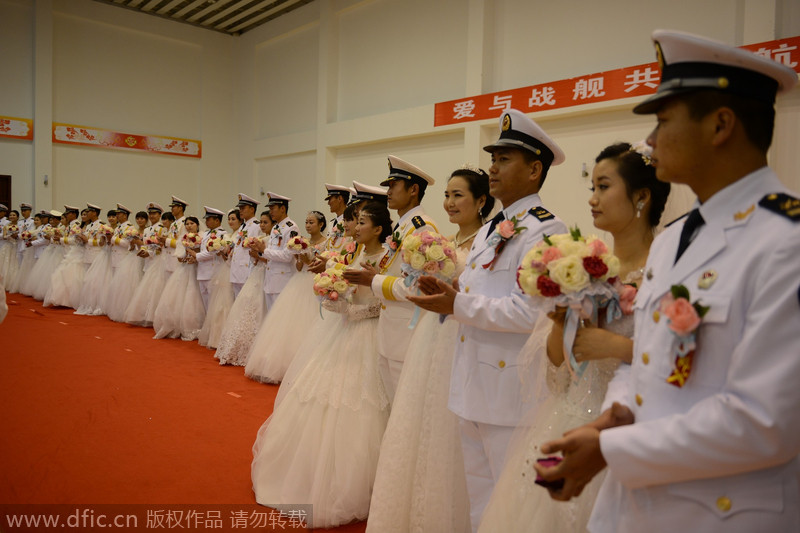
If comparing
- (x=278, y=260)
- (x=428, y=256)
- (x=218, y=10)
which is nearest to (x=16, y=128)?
(x=218, y=10)

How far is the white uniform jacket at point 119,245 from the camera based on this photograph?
9680 millimetres

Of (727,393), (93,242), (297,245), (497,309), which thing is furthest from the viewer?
(93,242)

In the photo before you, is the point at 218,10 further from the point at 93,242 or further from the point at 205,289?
the point at 205,289

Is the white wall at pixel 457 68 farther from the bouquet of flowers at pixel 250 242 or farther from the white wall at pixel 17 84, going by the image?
the white wall at pixel 17 84

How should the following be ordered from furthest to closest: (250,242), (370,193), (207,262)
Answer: (207,262)
(250,242)
(370,193)

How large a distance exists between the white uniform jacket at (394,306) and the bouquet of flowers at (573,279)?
137 centimetres

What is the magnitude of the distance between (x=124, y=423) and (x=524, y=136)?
11.8ft

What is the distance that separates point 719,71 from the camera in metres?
1.16

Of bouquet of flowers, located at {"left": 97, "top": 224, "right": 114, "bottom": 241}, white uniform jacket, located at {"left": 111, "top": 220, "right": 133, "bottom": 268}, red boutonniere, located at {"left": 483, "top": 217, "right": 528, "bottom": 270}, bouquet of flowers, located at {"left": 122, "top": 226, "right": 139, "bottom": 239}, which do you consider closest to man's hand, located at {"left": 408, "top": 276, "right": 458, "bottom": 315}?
red boutonniere, located at {"left": 483, "top": 217, "right": 528, "bottom": 270}

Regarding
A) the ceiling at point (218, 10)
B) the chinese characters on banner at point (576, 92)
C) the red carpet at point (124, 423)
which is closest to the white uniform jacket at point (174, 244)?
the red carpet at point (124, 423)

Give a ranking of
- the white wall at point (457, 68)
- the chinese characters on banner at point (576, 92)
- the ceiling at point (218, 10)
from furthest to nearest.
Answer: the ceiling at point (218, 10)
the white wall at point (457, 68)
the chinese characters on banner at point (576, 92)

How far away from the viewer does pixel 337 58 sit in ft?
38.2

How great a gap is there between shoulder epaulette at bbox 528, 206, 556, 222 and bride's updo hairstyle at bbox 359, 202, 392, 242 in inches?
58.9

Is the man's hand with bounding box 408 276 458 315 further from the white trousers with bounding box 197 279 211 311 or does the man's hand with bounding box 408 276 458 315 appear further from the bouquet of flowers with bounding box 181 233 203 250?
the bouquet of flowers with bounding box 181 233 203 250
